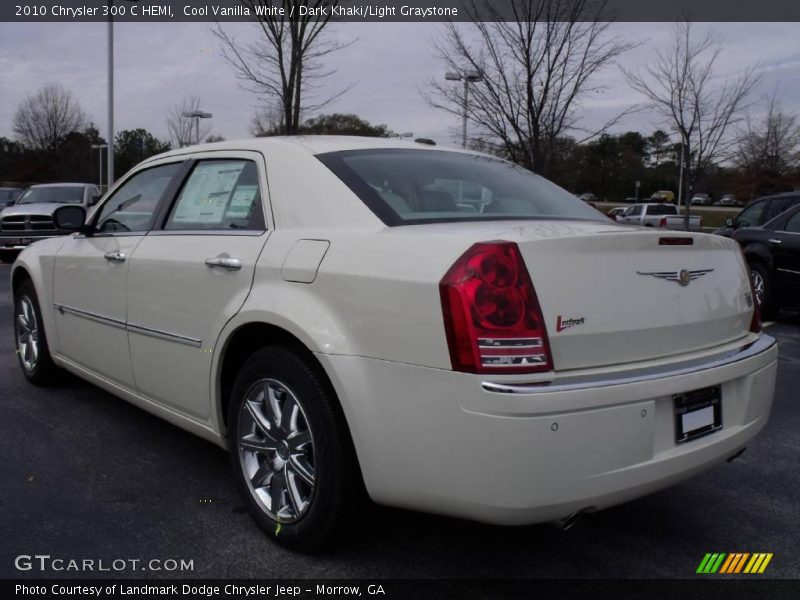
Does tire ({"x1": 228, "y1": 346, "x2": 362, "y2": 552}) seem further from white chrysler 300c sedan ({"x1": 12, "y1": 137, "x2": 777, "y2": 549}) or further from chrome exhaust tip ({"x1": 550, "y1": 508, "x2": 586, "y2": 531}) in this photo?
chrome exhaust tip ({"x1": 550, "y1": 508, "x2": 586, "y2": 531})

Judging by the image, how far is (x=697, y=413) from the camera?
2.56m

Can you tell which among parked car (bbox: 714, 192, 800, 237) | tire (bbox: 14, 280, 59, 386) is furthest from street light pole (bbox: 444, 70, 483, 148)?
tire (bbox: 14, 280, 59, 386)

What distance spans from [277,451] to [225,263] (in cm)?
80

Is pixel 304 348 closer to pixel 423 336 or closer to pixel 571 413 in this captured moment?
pixel 423 336

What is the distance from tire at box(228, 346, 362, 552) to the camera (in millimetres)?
2557

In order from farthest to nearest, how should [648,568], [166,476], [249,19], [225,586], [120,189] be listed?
[249,19], [120,189], [166,476], [648,568], [225,586]

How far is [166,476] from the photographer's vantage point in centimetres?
354

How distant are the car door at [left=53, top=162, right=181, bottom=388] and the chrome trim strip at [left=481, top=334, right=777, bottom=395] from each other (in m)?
2.33

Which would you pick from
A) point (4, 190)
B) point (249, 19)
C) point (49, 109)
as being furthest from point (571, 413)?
point (49, 109)

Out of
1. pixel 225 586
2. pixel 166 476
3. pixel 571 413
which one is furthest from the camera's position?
pixel 166 476

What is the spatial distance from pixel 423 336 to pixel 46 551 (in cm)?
170

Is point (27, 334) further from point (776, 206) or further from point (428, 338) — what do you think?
point (776, 206)

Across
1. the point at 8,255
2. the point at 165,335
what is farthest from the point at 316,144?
the point at 8,255

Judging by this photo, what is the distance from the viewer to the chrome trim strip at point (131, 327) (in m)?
3.24
